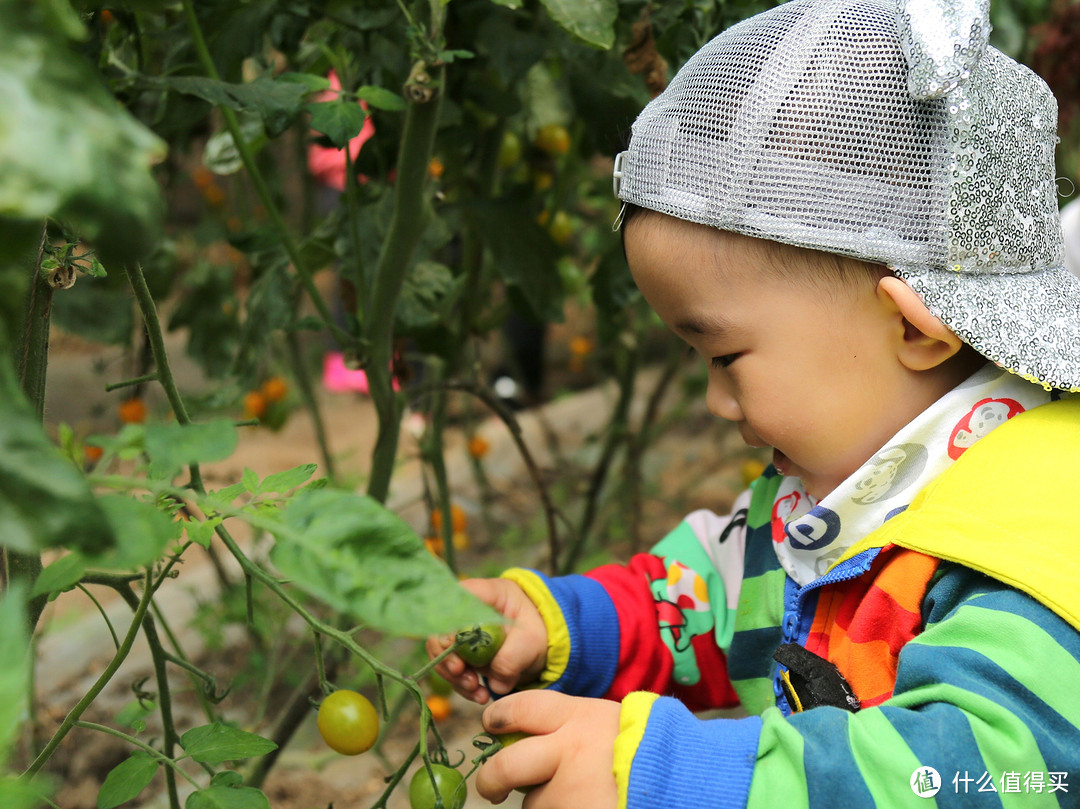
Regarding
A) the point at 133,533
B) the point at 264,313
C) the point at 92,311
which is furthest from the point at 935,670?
the point at 92,311

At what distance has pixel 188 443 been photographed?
40 centimetres

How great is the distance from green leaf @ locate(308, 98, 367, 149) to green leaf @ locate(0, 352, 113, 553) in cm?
50

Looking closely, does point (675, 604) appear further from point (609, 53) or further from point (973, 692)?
point (609, 53)

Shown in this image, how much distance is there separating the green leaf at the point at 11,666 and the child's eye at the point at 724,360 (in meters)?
0.59

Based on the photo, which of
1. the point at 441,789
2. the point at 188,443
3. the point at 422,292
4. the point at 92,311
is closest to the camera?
the point at 188,443

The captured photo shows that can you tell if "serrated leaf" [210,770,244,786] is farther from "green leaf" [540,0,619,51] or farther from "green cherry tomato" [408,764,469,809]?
"green leaf" [540,0,619,51]

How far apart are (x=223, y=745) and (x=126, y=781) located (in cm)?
6

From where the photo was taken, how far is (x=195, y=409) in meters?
1.09

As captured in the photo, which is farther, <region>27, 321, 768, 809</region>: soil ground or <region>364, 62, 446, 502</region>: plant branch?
<region>27, 321, 768, 809</region>: soil ground

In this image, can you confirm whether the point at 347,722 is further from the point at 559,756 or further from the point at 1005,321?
the point at 1005,321

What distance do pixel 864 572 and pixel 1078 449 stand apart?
187 mm

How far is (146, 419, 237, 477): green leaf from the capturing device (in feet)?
1.26

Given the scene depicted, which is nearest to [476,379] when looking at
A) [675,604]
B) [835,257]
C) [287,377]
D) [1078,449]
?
[675,604]

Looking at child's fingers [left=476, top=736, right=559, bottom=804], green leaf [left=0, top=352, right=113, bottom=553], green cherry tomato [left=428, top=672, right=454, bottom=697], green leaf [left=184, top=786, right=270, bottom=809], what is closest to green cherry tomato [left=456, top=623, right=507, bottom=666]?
child's fingers [left=476, top=736, right=559, bottom=804]
